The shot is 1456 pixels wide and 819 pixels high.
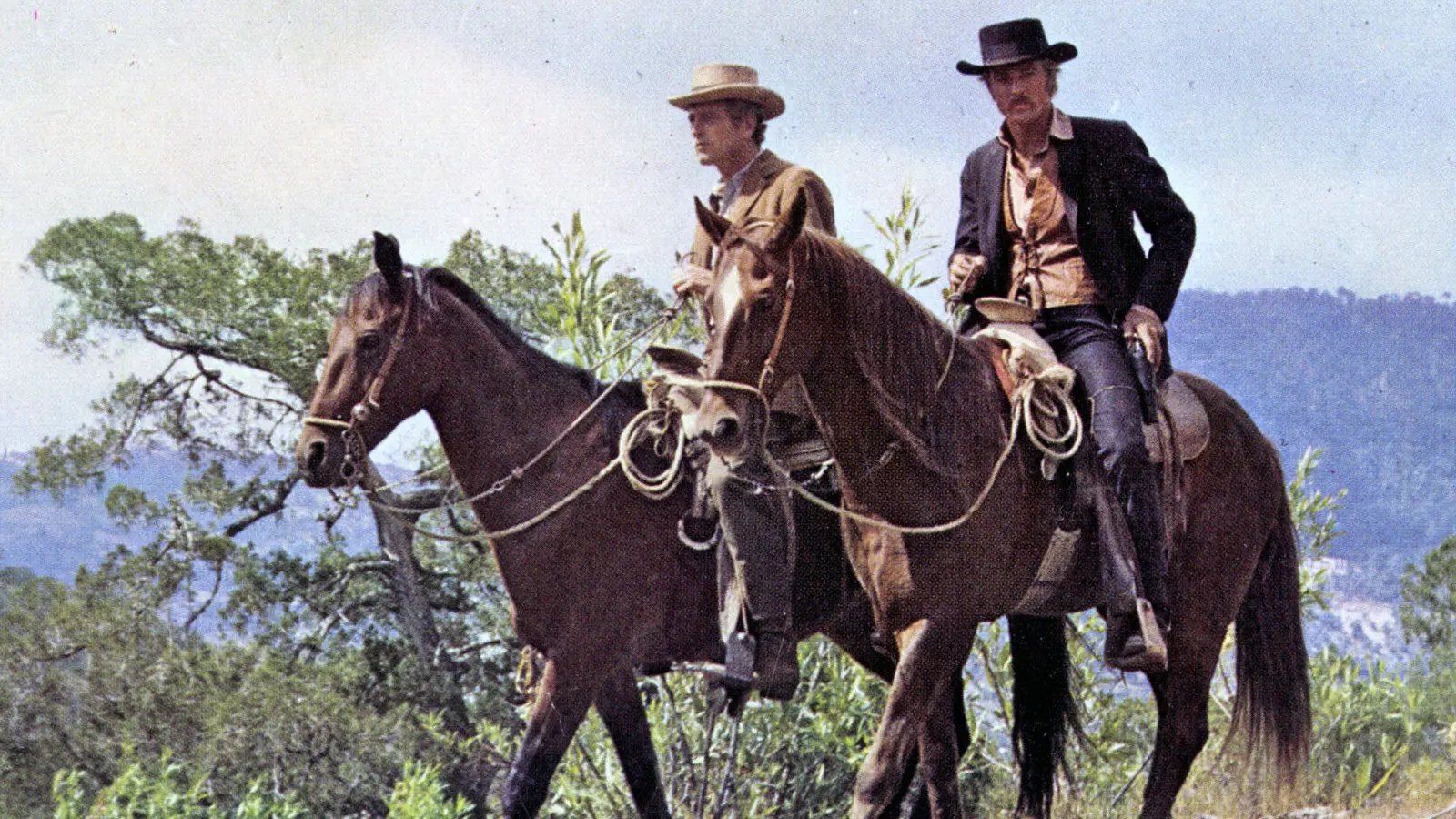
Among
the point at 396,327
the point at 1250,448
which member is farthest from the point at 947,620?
the point at 396,327

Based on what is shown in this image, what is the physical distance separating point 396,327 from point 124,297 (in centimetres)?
576

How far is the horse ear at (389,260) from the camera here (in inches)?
229

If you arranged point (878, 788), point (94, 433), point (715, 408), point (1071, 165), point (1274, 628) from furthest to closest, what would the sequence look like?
1. point (94, 433)
2. point (1274, 628)
3. point (1071, 165)
4. point (878, 788)
5. point (715, 408)

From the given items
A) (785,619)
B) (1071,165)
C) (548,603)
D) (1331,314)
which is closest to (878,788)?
(785,619)

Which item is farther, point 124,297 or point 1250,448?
point 124,297

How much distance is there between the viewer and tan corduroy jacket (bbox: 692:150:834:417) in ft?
18.7

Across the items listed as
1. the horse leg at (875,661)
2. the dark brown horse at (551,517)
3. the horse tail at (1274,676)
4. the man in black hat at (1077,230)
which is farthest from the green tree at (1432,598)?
the man in black hat at (1077,230)

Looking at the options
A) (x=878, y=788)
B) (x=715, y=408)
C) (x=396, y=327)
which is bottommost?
(x=878, y=788)

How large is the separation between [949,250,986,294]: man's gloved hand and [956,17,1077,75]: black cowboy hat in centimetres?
75

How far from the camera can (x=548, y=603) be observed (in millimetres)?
5984

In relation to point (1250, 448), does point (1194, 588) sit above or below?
below

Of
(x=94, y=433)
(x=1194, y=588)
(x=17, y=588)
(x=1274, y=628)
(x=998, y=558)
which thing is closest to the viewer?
(x=998, y=558)

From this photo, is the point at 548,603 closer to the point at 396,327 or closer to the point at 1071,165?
the point at 396,327

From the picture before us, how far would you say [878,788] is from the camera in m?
4.68
